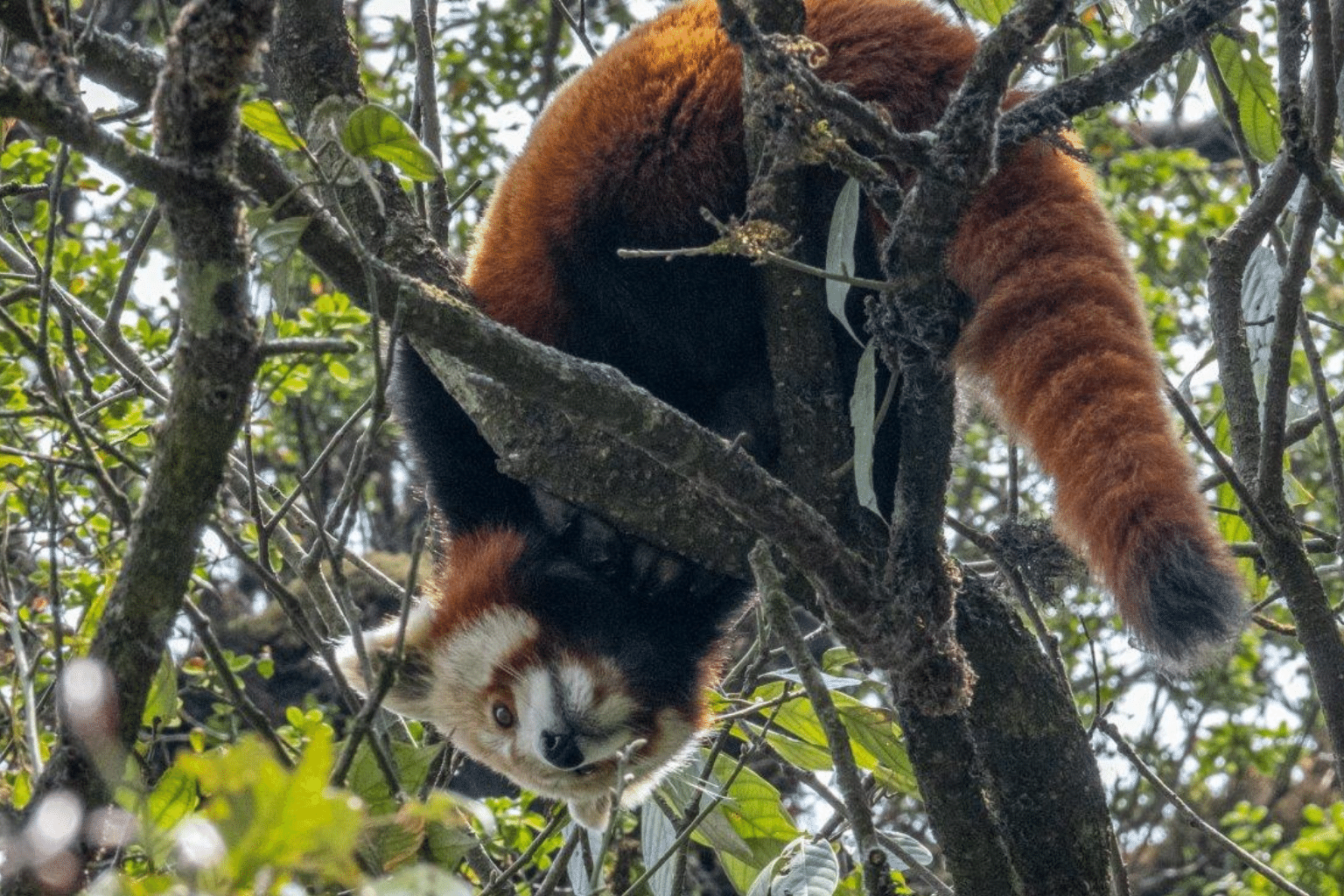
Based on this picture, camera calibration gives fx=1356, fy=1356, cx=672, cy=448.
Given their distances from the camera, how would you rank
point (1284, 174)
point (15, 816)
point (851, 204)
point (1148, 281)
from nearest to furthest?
point (15, 816) < point (851, 204) < point (1284, 174) < point (1148, 281)

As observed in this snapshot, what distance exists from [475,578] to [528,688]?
0.36 meters

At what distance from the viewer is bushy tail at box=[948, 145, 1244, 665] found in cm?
219

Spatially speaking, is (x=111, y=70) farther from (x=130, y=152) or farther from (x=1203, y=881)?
(x=1203, y=881)

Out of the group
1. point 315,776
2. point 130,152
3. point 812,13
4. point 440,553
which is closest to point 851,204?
point 812,13

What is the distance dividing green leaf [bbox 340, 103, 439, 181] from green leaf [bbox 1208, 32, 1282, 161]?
212 centimetres

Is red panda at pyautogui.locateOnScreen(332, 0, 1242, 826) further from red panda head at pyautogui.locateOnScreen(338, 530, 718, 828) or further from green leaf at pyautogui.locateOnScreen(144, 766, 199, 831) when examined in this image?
green leaf at pyautogui.locateOnScreen(144, 766, 199, 831)

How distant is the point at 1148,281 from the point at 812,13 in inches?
159

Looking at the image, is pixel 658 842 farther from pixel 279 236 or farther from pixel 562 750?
pixel 279 236

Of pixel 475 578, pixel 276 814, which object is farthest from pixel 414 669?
pixel 276 814

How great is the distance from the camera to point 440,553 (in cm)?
408

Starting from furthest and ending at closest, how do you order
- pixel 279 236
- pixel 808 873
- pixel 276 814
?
pixel 808 873
pixel 279 236
pixel 276 814

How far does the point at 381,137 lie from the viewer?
208cm

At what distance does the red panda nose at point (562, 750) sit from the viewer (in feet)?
11.4

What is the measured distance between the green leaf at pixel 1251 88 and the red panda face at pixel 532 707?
6.93 feet
